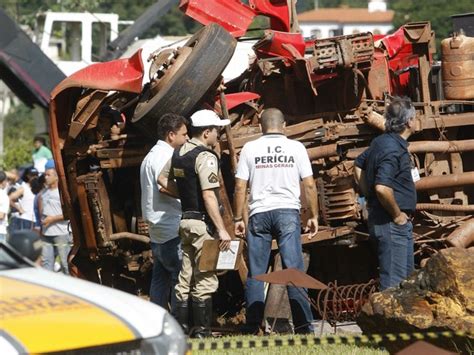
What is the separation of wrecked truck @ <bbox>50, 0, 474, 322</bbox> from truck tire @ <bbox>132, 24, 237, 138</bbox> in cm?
1

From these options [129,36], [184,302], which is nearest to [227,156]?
[184,302]

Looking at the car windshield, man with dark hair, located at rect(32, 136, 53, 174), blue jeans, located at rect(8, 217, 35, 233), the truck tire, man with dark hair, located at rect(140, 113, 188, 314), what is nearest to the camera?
the car windshield

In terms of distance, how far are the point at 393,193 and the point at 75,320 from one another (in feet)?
15.0

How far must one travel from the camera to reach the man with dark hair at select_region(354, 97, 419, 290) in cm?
1010

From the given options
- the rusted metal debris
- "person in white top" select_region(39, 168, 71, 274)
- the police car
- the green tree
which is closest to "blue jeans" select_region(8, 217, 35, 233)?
"person in white top" select_region(39, 168, 71, 274)

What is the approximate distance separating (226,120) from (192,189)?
0.74 metres

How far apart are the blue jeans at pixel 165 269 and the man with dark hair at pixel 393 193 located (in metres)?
1.77

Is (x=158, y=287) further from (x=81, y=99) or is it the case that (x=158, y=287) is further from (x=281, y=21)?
(x=281, y=21)

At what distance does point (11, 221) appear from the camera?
20.0 meters

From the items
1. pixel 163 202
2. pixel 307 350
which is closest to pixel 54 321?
pixel 307 350

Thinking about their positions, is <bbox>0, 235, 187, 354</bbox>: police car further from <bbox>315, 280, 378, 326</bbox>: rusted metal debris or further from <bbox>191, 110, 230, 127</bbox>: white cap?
<bbox>315, 280, 378, 326</bbox>: rusted metal debris

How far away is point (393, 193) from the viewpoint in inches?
398

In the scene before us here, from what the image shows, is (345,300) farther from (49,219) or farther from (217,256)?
Result: (49,219)

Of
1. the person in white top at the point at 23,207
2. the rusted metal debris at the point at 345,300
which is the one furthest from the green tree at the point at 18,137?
the rusted metal debris at the point at 345,300
